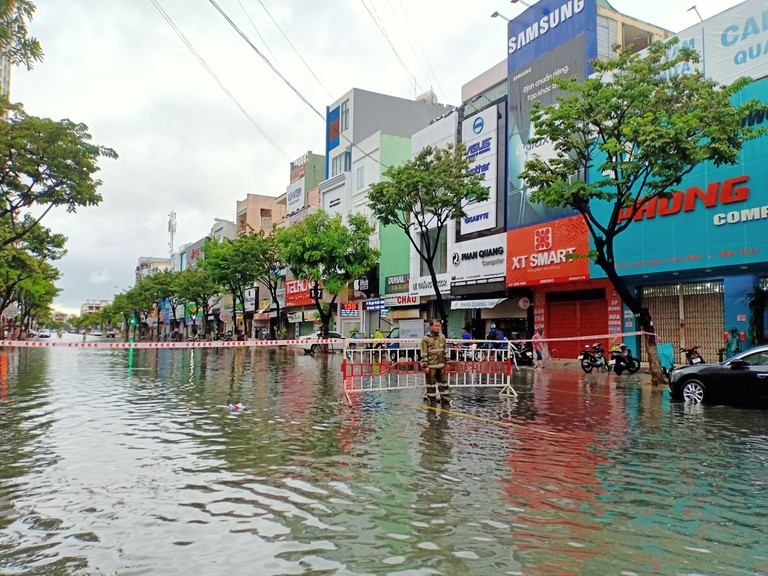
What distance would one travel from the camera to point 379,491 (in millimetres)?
5547

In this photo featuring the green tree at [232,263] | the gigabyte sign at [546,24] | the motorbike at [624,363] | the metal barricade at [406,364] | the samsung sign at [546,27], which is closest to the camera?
the metal barricade at [406,364]

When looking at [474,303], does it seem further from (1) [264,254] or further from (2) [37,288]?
(2) [37,288]

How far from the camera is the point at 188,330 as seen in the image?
318 ft

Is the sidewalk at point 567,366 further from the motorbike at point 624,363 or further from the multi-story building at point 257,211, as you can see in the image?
the multi-story building at point 257,211

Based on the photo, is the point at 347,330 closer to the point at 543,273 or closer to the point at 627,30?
the point at 543,273

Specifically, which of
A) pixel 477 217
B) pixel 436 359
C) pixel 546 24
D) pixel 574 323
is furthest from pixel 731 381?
pixel 546 24

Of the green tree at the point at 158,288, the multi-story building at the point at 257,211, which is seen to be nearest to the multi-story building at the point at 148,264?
the green tree at the point at 158,288

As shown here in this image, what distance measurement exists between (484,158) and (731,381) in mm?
20680

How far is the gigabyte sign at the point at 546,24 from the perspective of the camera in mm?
25453

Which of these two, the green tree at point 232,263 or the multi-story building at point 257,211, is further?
the multi-story building at point 257,211

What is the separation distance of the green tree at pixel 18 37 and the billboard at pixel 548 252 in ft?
64.3

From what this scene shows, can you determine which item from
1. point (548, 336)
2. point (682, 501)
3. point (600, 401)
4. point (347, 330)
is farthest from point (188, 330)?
point (682, 501)

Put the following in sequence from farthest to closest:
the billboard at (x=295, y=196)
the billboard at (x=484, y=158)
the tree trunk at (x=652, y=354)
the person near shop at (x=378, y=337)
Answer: the billboard at (x=295, y=196) → the billboard at (x=484, y=158) → the person near shop at (x=378, y=337) → the tree trunk at (x=652, y=354)

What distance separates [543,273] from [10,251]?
2516 cm
